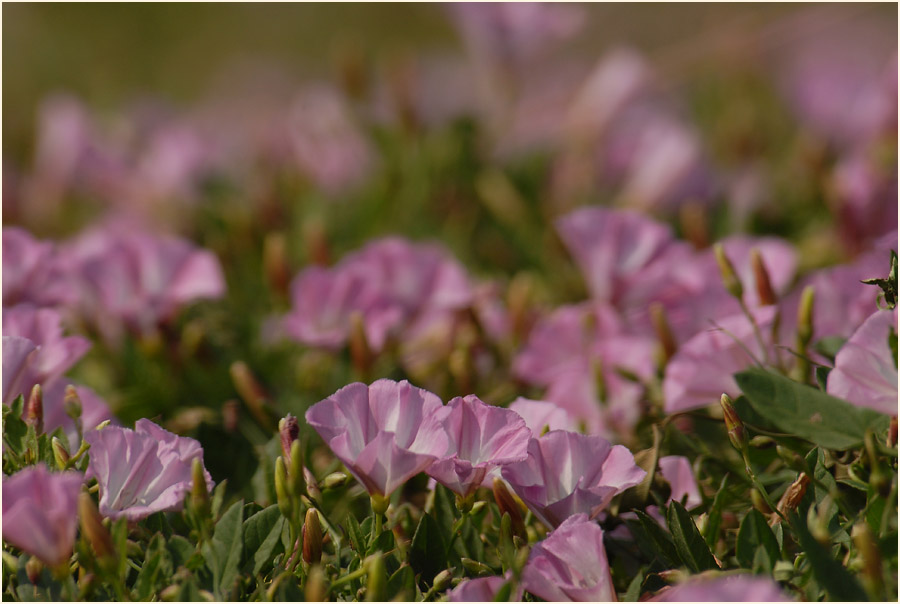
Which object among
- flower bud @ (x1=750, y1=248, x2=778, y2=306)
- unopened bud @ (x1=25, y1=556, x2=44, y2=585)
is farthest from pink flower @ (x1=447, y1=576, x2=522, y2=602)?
flower bud @ (x1=750, y1=248, x2=778, y2=306)

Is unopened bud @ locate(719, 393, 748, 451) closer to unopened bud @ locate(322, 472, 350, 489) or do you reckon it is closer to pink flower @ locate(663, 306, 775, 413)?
pink flower @ locate(663, 306, 775, 413)

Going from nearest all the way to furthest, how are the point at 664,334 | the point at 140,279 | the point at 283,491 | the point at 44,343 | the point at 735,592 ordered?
the point at 735,592
the point at 283,491
the point at 44,343
the point at 664,334
the point at 140,279

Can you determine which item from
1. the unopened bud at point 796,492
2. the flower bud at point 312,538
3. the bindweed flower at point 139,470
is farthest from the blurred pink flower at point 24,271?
the unopened bud at point 796,492

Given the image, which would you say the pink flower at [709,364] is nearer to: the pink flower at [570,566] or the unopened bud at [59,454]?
the pink flower at [570,566]

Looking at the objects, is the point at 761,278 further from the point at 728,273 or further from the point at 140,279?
the point at 140,279

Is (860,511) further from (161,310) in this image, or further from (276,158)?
(276,158)

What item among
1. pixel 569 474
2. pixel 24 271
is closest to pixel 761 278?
pixel 569 474
